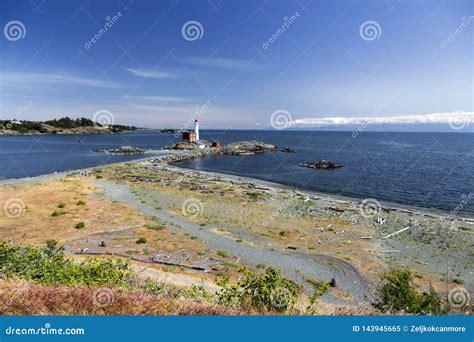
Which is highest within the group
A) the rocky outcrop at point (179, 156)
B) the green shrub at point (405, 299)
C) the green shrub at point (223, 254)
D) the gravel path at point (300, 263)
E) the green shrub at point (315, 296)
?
the rocky outcrop at point (179, 156)

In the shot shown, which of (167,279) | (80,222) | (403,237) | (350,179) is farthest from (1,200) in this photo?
(350,179)

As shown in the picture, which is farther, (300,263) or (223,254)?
(223,254)

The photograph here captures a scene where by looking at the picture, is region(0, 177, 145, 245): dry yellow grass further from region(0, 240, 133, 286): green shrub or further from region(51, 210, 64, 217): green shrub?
region(0, 240, 133, 286): green shrub

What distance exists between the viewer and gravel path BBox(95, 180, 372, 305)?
69.6 ft

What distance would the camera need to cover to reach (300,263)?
24.8m

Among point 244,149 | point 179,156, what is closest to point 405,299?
point 179,156

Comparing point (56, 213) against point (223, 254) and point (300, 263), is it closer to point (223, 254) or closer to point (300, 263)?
point (223, 254)

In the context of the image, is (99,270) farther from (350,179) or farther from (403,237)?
(350,179)

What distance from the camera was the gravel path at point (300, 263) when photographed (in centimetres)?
2120

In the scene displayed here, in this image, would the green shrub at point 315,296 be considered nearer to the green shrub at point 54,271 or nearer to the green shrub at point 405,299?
the green shrub at point 405,299

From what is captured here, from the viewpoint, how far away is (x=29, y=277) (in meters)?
12.7

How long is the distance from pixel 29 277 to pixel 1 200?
37.8m

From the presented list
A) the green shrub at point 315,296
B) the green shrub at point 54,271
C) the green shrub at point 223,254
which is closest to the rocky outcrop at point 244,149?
the green shrub at point 223,254

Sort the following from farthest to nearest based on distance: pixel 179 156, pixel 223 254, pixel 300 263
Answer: pixel 179 156 < pixel 223 254 < pixel 300 263
